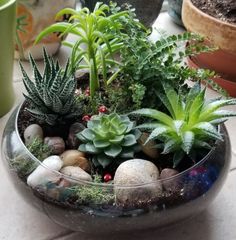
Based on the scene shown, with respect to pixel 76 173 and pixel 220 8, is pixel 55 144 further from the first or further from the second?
pixel 220 8

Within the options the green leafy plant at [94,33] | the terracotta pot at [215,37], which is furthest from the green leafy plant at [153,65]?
the terracotta pot at [215,37]

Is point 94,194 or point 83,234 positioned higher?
point 94,194

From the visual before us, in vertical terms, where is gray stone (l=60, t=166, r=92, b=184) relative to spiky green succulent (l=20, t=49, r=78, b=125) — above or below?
below

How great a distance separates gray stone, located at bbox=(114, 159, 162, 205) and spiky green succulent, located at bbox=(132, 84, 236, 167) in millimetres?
40

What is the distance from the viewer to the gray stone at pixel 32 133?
739 mm

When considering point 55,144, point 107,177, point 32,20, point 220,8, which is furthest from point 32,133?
point 220,8

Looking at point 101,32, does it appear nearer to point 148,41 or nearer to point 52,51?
point 148,41

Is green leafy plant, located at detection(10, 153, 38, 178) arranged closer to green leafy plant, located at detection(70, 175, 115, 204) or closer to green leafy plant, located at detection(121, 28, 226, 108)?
green leafy plant, located at detection(70, 175, 115, 204)

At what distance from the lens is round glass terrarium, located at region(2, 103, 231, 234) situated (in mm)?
657

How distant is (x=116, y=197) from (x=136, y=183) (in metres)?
0.03

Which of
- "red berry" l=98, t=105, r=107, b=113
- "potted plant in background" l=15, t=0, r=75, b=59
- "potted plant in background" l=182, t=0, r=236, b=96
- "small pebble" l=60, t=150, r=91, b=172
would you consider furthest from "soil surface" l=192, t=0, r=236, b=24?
"small pebble" l=60, t=150, r=91, b=172

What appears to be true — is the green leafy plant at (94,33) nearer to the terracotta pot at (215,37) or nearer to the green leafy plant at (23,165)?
the green leafy plant at (23,165)

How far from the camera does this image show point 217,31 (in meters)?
1.00

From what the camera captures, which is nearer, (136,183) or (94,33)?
(136,183)
